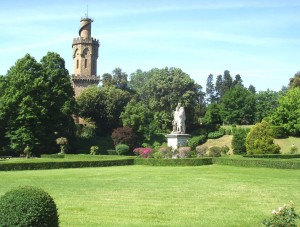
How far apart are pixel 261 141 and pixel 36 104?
23897 mm

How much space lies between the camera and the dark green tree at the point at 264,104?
78438 mm

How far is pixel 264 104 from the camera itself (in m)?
80.8

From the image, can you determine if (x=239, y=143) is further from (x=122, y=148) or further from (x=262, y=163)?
(x=262, y=163)

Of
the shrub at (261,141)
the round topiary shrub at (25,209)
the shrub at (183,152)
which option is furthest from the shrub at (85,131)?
the round topiary shrub at (25,209)

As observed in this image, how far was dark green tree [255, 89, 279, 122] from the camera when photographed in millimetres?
78438

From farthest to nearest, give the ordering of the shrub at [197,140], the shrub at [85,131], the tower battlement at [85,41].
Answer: the tower battlement at [85,41]
the shrub at [197,140]
the shrub at [85,131]

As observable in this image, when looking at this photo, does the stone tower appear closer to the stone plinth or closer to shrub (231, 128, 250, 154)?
shrub (231, 128, 250, 154)

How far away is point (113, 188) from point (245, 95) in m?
61.9

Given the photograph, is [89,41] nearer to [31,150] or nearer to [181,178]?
[31,150]

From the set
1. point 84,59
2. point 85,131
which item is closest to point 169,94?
point 84,59

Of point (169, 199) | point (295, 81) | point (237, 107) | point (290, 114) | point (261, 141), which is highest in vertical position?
point (295, 81)

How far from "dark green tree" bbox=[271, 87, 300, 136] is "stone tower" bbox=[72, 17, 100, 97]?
2733cm

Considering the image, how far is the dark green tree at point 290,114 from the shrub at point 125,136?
21.0m

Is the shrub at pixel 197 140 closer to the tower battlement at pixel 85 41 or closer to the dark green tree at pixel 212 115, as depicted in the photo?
the dark green tree at pixel 212 115
